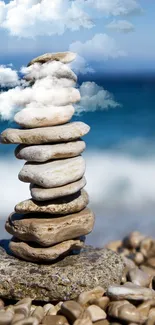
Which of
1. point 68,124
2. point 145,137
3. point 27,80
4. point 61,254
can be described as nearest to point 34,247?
point 61,254

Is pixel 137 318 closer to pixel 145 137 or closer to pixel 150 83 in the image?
pixel 145 137

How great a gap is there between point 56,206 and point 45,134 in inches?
25.3

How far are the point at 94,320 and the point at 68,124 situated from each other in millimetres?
1729

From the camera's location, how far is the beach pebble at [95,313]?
4.77 metres

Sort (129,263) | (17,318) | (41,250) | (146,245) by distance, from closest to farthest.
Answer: (17,318) → (41,250) → (129,263) → (146,245)

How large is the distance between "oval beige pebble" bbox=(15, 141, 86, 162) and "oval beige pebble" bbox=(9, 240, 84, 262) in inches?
30.9

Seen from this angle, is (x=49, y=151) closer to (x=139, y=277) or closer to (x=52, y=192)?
(x=52, y=192)

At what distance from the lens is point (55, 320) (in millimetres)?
4766

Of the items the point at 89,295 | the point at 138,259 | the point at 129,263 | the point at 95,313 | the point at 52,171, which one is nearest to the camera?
the point at 95,313

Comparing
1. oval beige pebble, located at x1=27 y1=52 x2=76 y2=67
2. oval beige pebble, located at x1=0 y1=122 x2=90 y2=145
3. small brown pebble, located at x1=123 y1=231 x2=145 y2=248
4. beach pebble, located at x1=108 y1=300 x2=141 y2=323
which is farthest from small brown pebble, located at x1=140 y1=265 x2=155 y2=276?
oval beige pebble, located at x1=27 y1=52 x2=76 y2=67

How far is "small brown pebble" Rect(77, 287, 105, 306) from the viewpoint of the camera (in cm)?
499

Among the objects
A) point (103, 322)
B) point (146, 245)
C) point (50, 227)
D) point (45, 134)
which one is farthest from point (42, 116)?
point (146, 245)

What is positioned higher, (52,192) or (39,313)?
(52,192)

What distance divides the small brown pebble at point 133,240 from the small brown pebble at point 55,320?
8.32 feet
